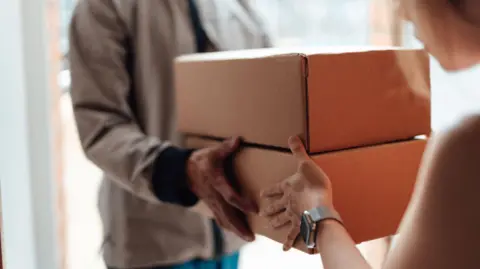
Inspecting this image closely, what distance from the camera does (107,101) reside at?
1161mm

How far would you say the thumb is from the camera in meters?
1.02

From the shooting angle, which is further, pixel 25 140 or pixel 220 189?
pixel 25 140

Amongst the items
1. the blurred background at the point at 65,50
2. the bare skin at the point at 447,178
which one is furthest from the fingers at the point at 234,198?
the blurred background at the point at 65,50

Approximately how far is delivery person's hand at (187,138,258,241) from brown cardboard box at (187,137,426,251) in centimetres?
2

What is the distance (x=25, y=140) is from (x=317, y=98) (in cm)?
122

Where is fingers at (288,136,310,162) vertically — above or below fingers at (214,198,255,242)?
above

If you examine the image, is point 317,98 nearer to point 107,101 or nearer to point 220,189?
point 220,189

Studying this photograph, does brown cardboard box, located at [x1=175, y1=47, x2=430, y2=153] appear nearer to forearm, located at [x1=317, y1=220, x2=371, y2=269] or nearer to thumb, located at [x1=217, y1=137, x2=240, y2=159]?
thumb, located at [x1=217, y1=137, x2=240, y2=159]

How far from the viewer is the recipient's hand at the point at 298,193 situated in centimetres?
87

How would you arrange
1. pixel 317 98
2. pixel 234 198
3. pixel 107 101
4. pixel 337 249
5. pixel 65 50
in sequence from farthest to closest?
pixel 65 50 < pixel 107 101 < pixel 234 198 < pixel 317 98 < pixel 337 249

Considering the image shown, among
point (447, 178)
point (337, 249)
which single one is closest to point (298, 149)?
point (337, 249)

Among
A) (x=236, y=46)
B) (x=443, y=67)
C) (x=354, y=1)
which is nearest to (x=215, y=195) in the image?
(x=236, y=46)

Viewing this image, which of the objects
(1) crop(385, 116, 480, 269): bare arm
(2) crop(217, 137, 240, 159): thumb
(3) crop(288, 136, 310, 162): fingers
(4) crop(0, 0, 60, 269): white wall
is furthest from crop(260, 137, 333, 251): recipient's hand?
(4) crop(0, 0, 60, 269): white wall

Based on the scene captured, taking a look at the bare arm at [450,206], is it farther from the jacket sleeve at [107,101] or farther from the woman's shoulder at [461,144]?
the jacket sleeve at [107,101]
